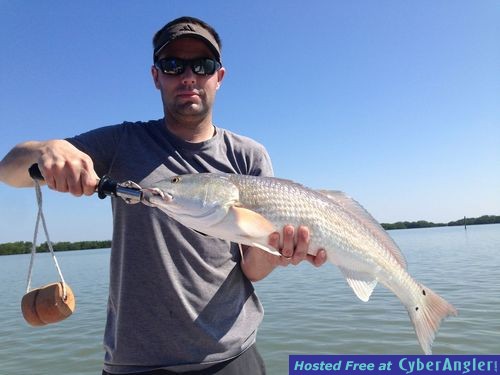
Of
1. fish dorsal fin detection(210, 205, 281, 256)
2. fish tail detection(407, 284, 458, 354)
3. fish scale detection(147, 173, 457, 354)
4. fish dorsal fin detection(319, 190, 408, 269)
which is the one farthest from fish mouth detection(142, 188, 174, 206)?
fish tail detection(407, 284, 458, 354)

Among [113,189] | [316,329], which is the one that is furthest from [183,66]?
[316,329]

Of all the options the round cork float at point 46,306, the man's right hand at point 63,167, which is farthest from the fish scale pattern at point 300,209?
the round cork float at point 46,306

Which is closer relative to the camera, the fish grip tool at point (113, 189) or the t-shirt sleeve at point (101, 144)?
the fish grip tool at point (113, 189)

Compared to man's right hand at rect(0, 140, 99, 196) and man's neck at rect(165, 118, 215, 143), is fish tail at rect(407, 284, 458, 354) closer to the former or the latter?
man's neck at rect(165, 118, 215, 143)

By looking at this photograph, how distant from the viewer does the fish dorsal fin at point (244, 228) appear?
116 inches

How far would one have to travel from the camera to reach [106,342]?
3.04 m

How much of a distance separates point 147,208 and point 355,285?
1.90m

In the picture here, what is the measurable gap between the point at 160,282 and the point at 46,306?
803 mm

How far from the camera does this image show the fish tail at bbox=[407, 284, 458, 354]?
371 centimetres

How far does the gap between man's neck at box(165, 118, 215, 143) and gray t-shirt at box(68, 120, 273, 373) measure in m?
0.16

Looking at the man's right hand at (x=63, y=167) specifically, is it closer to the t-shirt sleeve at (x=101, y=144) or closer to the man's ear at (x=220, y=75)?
the t-shirt sleeve at (x=101, y=144)

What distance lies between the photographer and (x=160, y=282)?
296cm

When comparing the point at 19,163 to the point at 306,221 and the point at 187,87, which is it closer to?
the point at 187,87

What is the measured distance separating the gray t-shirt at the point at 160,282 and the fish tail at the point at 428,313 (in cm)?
148
